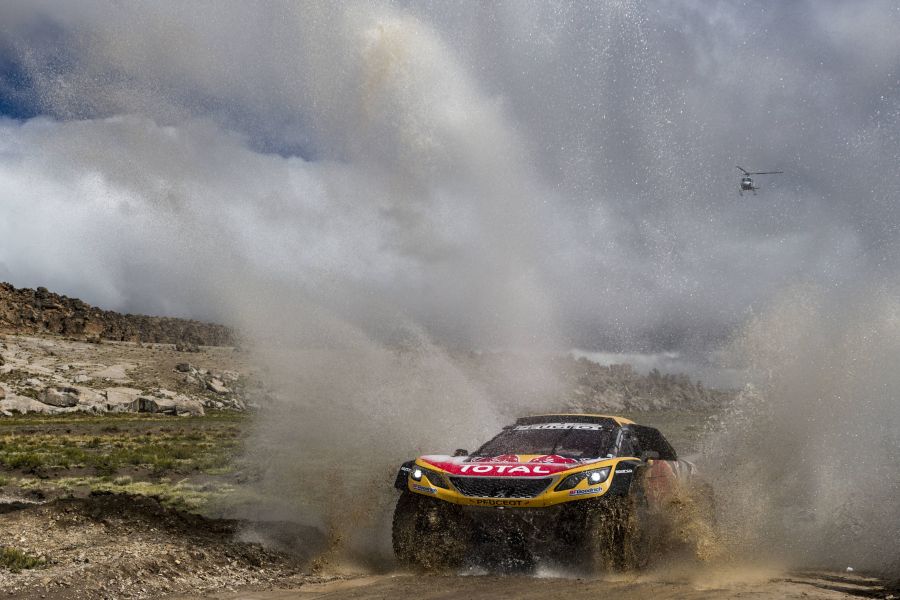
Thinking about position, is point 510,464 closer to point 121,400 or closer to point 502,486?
point 502,486

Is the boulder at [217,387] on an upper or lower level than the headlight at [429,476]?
upper

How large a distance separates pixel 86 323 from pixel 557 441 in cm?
15302

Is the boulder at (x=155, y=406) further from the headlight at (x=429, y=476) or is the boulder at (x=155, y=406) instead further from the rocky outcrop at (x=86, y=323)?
the headlight at (x=429, y=476)

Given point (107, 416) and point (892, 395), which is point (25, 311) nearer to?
point (107, 416)

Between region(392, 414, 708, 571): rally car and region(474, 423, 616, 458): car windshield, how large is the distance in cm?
6

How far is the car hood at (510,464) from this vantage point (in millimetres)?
7352

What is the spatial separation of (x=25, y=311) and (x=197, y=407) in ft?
284

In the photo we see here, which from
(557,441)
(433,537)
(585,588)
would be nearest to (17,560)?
(433,537)

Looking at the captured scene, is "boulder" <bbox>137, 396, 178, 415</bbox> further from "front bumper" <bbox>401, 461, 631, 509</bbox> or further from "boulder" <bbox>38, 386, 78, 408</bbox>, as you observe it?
"front bumper" <bbox>401, 461, 631, 509</bbox>

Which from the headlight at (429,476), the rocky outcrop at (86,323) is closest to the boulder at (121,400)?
the rocky outcrop at (86,323)

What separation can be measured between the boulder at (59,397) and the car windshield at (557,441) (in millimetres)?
61766

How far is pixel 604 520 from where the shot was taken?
710cm

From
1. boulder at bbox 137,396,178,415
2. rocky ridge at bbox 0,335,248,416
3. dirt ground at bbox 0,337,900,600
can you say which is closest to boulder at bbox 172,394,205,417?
rocky ridge at bbox 0,335,248,416

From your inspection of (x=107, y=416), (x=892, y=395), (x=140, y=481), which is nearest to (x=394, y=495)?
(x=140, y=481)
